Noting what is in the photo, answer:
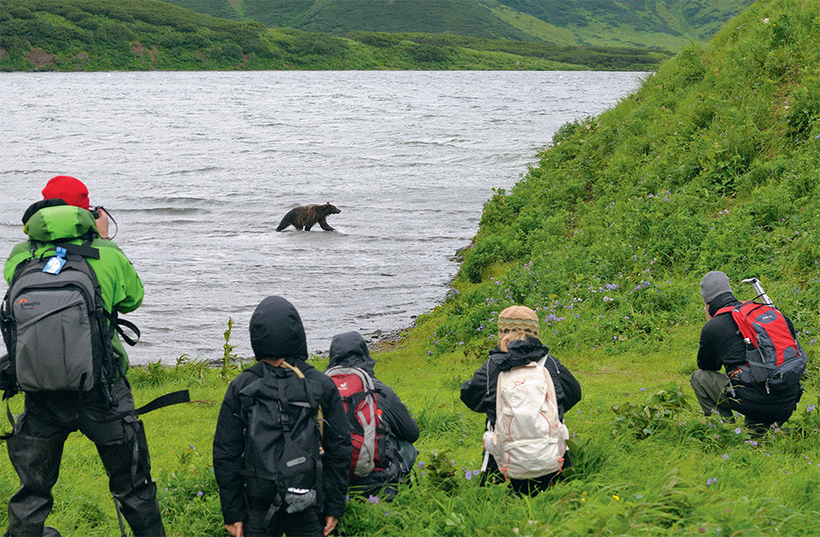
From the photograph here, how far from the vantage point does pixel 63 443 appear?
3990 mm

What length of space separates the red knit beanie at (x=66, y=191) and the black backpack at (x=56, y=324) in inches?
17.2

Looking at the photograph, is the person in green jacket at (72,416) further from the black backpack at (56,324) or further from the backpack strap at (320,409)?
the backpack strap at (320,409)

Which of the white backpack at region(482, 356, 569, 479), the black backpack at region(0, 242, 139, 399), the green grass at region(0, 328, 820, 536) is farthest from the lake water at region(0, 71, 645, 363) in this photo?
the white backpack at region(482, 356, 569, 479)

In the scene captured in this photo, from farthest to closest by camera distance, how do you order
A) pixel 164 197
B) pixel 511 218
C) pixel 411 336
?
pixel 164 197, pixel 511 218, pixel 411 336

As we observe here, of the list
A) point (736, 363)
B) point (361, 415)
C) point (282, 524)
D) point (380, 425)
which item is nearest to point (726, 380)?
point (736, 363)

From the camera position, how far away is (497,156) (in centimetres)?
3806

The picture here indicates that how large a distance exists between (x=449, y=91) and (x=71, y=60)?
82.9m

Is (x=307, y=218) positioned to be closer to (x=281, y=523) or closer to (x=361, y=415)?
(x=361, y=415)

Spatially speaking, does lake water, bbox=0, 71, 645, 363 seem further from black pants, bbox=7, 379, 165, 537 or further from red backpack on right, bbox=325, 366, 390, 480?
red backpack on right, bbox=325, 366, 390, 480

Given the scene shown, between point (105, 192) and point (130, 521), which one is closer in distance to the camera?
point (130, 521)

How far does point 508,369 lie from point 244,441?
1616 mm

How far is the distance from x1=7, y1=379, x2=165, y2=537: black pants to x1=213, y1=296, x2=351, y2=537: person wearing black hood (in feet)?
2.34

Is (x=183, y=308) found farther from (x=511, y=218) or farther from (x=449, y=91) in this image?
(x=449, y=91)

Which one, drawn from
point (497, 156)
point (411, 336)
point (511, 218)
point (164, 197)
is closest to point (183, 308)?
point (411, 336)
